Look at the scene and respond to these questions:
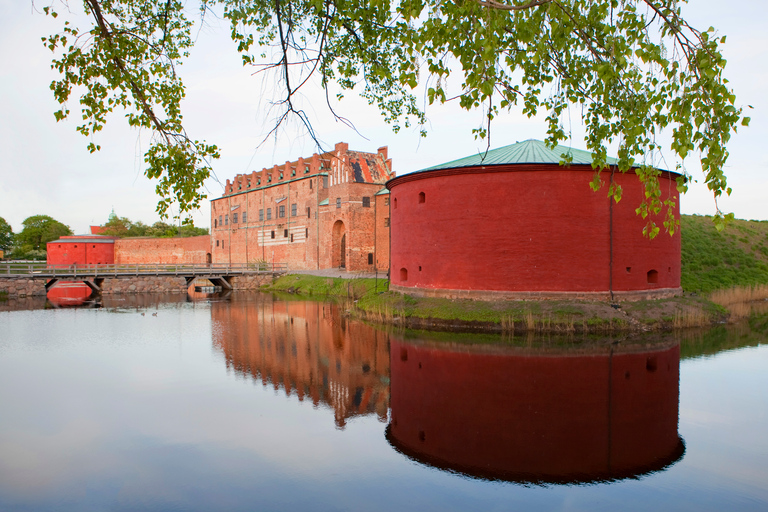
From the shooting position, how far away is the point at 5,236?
203ft

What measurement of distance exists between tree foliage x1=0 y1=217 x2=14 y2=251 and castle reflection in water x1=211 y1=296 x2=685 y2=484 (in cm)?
6043

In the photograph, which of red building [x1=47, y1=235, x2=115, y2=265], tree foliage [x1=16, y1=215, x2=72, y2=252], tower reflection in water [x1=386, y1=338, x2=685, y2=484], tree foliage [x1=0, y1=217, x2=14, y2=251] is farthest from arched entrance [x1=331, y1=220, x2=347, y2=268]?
tree foliage [x1=0, y1=217, x2=14, y2=251]

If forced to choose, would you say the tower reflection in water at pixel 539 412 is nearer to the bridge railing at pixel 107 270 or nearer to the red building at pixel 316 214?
the red building at pixel 316 214

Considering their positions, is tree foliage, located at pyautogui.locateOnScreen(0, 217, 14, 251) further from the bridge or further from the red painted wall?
the red painted wall

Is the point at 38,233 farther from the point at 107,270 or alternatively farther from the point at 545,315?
the point at 545,315

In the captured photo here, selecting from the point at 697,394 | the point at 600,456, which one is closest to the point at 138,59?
the point at 600,456

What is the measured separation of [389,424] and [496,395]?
1973 mm

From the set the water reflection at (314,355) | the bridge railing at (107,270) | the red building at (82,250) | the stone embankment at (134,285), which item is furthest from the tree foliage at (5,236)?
the water reflection at (314,355)

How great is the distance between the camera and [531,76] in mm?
5504

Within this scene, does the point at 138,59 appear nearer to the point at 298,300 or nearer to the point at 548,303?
the point at 548,303

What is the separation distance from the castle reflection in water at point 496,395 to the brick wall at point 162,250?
34313mm

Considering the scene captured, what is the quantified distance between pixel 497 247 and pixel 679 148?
1092 centimetres

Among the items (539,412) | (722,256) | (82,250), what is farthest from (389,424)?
(82,250)

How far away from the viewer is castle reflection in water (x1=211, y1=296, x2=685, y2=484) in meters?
6.34
